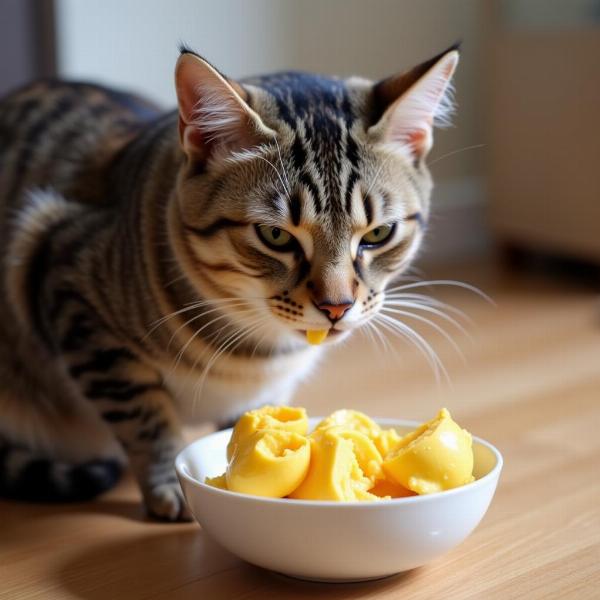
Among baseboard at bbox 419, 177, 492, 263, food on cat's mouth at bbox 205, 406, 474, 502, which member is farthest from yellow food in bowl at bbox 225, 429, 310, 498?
baseboard at bbox 419, 177, 492, 263

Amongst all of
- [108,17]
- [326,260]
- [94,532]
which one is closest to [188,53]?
[326,260]

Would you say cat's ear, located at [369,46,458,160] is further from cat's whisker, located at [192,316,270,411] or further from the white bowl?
Result: the white bowl

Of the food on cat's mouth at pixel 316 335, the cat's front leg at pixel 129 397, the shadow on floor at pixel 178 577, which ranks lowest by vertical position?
the shadow on floor at pixel 178 577

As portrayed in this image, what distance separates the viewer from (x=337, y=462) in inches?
43.3

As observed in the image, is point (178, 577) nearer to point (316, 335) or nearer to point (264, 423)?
point (264, 423)

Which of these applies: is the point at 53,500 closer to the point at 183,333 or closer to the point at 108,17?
the point at 183,333

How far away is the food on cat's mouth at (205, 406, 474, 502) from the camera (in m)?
1.09

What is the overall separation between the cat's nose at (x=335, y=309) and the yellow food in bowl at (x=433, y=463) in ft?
0.63

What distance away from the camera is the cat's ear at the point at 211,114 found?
124 cm

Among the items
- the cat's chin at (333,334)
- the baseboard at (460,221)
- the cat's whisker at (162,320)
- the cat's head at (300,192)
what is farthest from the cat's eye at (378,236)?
the baseboard at (460,221)

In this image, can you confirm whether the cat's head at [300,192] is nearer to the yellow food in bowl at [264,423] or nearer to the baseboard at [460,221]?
the yellow food in bowl at [264,423]

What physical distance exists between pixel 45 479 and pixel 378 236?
582 mm

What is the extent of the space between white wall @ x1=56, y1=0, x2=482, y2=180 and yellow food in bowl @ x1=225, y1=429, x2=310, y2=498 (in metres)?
1.49

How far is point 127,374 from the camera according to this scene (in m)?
1.42
